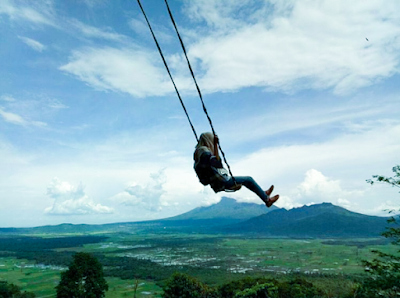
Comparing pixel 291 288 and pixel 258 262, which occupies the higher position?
pixel 291 288

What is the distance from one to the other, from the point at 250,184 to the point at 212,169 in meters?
0.93

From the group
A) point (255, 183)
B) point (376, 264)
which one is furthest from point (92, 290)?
point (255, 183)

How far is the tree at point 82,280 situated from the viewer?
40.7 meters

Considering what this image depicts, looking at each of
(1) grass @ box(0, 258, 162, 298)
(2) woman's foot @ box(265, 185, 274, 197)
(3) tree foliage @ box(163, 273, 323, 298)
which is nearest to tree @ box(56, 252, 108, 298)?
(3) tree foliage @ box(163, 273, 323, 298)

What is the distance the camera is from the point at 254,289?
36.3m

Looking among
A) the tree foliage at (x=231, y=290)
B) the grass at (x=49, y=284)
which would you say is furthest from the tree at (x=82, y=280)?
the grass at (x=49, y=284)

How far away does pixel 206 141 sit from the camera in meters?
5.80

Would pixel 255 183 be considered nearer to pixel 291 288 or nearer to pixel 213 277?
pixel 291 288

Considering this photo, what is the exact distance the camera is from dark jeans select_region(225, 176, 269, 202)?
5771 mm

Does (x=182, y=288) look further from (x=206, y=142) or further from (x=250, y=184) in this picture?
(x=206, y=142)

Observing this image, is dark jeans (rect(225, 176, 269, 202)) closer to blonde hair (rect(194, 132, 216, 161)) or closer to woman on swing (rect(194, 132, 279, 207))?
woman on swing (rect(194, 132, 279, 207))

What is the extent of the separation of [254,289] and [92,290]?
22440 mm

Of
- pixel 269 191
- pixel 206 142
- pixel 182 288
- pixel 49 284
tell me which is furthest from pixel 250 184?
pixel 49 284

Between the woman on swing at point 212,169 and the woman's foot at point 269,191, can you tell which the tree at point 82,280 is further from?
the woman on swing at point 212,169
